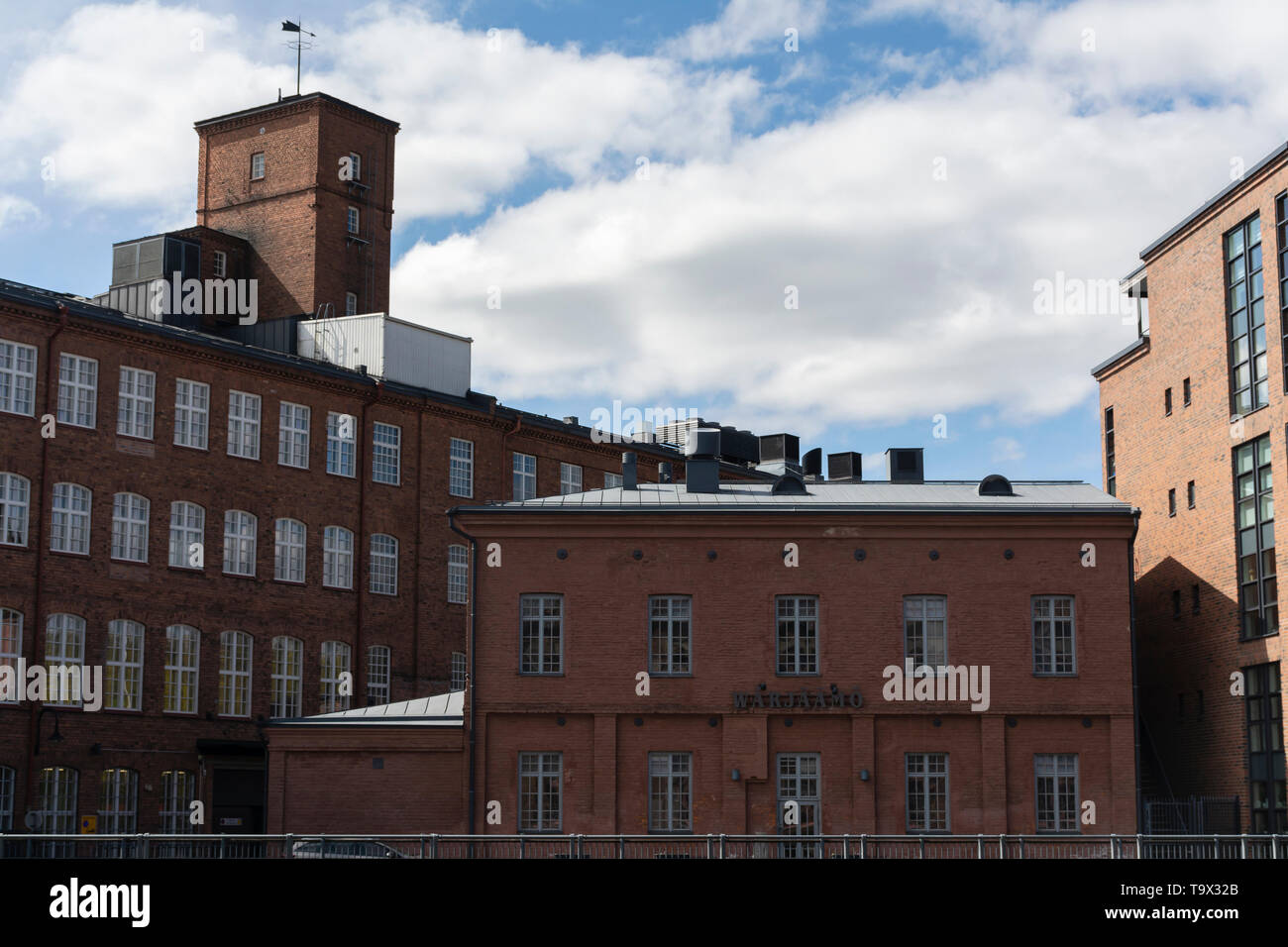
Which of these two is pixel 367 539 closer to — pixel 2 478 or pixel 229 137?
pixel 2 478

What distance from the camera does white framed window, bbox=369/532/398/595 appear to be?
54469 mm

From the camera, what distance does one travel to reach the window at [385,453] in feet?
182

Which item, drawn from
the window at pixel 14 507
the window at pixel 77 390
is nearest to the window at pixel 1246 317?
the window at pixel 77 390

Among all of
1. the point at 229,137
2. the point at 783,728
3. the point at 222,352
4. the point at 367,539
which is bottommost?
the point at 783,728

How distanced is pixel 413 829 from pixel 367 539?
56.9 feet

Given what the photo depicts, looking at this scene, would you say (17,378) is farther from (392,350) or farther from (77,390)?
(392,350)

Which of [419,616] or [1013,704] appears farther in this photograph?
[419,616]

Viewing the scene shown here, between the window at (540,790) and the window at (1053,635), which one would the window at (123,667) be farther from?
the window at (1053,635)

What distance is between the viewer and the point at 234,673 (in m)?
49.8

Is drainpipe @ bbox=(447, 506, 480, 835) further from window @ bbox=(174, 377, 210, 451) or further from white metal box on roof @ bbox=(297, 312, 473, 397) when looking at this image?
white metal box on roof @ bbox=(297, 312, 473, 397)

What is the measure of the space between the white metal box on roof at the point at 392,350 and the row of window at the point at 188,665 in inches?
427
